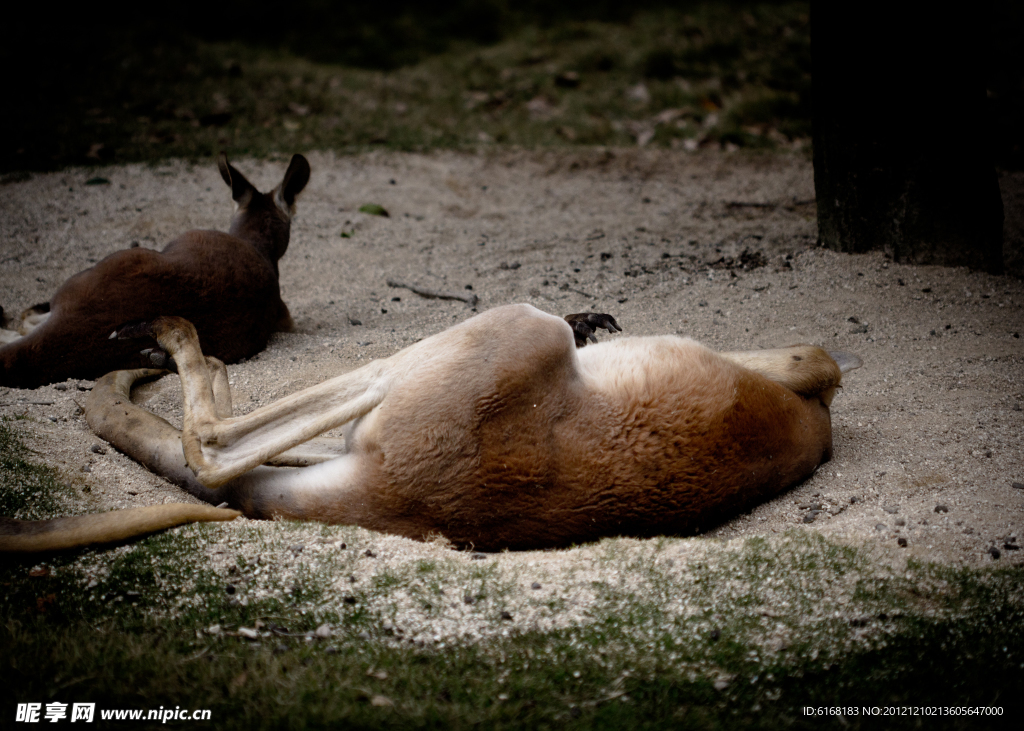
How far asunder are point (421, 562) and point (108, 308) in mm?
2193

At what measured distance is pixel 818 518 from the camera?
2676 mm

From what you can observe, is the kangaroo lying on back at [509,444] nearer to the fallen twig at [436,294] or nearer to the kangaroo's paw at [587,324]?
the kangaroo's paw at [587,324]

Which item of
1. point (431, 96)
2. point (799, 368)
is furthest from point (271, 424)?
point (431, 96)

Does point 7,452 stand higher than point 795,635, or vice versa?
point 7,452

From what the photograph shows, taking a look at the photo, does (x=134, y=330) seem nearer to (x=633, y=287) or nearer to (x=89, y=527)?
(x=89, y=527)

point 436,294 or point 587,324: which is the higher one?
point 587,324

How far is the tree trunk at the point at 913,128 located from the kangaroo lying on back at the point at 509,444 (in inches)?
96.7

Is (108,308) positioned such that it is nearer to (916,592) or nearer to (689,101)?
(916,592)

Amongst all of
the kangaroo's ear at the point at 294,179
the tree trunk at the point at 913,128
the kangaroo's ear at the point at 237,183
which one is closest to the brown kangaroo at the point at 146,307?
the kangaroo's ear at the point at 237,183

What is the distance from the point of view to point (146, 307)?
11.7 ft

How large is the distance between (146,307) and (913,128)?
14.4 ft

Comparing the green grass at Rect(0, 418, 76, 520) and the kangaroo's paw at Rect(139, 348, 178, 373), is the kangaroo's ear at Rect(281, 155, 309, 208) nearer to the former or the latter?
the kangaroo's paw at Rect(139, 348, 178, 373)

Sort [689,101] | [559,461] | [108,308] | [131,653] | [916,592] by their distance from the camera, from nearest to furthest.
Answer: [131,653] < [916,592] < [559,461] < [108,308] < [689,101]

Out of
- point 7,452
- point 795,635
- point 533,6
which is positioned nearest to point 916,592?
point 795,635
